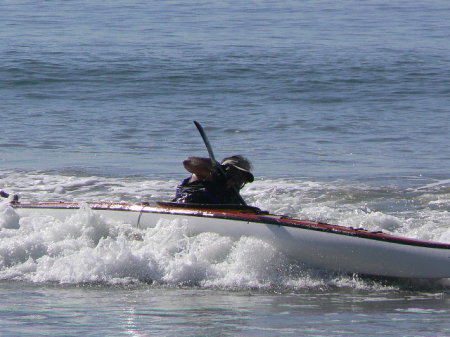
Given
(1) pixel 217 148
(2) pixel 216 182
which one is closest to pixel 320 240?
(2) pixel 216 182

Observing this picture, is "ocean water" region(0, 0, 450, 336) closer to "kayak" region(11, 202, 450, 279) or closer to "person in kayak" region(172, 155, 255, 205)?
"kayak" region(11, 202, 450, 279)

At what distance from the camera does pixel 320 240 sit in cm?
665

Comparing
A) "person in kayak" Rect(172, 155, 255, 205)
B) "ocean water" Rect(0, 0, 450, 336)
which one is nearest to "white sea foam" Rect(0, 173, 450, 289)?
"ocean water" Rect(0, 0, 450, 336)

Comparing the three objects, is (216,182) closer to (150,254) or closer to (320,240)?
(150,254)

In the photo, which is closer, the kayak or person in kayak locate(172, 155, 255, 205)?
the kayak

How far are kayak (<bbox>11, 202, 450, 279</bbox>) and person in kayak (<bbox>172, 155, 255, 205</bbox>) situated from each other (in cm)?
14

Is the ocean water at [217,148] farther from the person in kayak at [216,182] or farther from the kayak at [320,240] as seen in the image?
the person in kayak at [216,182]

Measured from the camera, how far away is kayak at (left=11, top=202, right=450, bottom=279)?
21.0 ft

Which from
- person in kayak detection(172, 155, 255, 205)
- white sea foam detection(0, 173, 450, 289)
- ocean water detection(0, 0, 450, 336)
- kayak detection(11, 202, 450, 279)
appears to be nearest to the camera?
ocean water detection(0, 0, 450, 336)

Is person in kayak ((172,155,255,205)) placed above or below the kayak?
above

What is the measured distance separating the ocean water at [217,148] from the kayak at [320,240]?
3.7 inches

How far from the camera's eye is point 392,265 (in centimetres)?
646

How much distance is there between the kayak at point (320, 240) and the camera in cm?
641

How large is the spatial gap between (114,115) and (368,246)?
35.1ft
